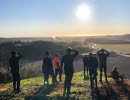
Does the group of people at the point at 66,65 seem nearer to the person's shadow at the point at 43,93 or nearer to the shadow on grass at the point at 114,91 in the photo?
the person's shadow at the point at 43,93

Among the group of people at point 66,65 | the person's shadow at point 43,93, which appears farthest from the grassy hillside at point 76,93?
the group of people at point 66,65

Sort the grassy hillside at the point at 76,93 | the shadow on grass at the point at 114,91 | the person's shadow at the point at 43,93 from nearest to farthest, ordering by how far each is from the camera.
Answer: the person's shadow at the point at 43,93 < the grassy hillside at the point at 76,93 < the shadow on grass at the point at 114,91

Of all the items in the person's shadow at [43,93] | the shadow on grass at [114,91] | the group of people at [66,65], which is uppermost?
the group of people at [66,65]

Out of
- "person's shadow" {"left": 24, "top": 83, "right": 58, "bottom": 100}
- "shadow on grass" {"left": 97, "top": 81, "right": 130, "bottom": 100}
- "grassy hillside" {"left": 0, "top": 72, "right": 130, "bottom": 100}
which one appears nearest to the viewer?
"person's shadow" {"left": 24, "top": 83, "right": 58, "bottom": 100}

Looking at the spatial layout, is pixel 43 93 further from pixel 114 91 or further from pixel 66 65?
pixel 114 91

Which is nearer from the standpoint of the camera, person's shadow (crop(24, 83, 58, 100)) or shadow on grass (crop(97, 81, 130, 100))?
person's shadow (crop(24, 83, 58, 100))

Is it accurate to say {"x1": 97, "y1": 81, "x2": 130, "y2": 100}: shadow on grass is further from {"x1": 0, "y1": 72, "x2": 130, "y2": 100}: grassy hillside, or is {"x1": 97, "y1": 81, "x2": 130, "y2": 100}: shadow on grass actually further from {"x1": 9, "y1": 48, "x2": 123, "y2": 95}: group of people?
{"x1": 9, "y1": 48, "x2": 123, "y2": 95}: group of people

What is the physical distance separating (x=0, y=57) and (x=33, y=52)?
3491 cm

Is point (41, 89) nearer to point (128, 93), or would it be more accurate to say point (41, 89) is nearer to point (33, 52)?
point (128, 93)

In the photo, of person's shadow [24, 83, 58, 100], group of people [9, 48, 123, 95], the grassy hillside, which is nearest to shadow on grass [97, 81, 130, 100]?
the grassy hillside

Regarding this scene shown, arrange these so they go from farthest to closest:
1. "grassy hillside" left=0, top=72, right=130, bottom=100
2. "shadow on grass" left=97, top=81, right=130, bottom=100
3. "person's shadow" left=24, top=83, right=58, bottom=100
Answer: "shadow on grass" left=97, top=81, right=130, bottom=100
"grassy hillside" left=0, top=72, right=130, bottom=100
"person's shadow" left=24, top=83, right=58, bottom=100

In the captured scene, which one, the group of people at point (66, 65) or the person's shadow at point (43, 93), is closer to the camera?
the person's shadow at point (43, 93)

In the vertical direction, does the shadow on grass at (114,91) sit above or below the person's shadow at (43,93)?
below

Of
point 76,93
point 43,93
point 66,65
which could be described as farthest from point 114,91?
point 43,93
